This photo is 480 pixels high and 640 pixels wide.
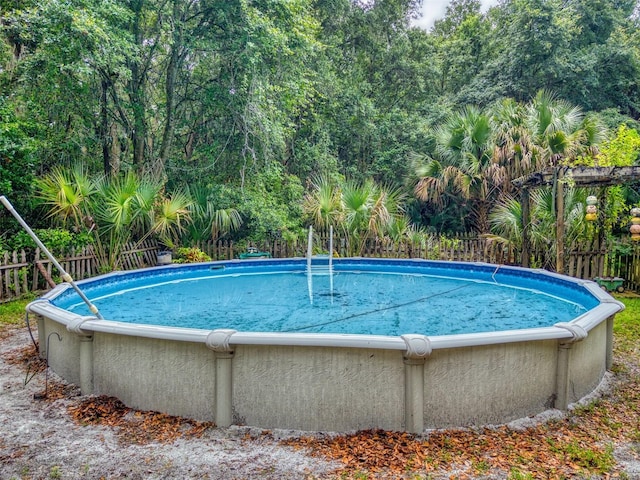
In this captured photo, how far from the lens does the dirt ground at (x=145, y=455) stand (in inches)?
101

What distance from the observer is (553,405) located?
11.0 feet

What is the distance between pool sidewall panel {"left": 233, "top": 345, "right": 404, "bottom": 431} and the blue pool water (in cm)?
213

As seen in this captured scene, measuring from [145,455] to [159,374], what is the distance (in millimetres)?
655

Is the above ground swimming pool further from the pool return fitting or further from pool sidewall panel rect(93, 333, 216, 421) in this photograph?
the pool return fitting

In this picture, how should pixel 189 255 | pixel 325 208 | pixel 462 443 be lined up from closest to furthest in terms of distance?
pixel 462 443
pixel 189 255
pixel 325 208

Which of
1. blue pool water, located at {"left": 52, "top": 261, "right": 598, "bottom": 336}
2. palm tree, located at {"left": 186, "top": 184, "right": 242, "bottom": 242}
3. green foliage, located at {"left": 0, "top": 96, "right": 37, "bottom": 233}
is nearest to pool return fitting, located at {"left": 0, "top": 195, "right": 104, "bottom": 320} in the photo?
blue pool water, located at {"left": 52, "top": 261, "right": 598, "bottom": 336}

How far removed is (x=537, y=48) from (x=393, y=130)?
5.58 metres

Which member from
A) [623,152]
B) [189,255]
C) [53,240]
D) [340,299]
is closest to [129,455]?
[340,299]

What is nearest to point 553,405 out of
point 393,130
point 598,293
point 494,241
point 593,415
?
point 593,415

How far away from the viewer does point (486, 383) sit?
10.2 feet

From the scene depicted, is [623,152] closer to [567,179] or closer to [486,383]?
[567,179]

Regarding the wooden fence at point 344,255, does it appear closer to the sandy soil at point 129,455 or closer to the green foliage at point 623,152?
the green foliage at point 623,152

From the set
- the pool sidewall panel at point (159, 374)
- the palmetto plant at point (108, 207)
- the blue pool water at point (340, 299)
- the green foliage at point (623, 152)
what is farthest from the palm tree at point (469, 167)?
the pool sidewall panel at point (159, 374)

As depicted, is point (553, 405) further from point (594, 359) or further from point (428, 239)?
point (428, 239)
